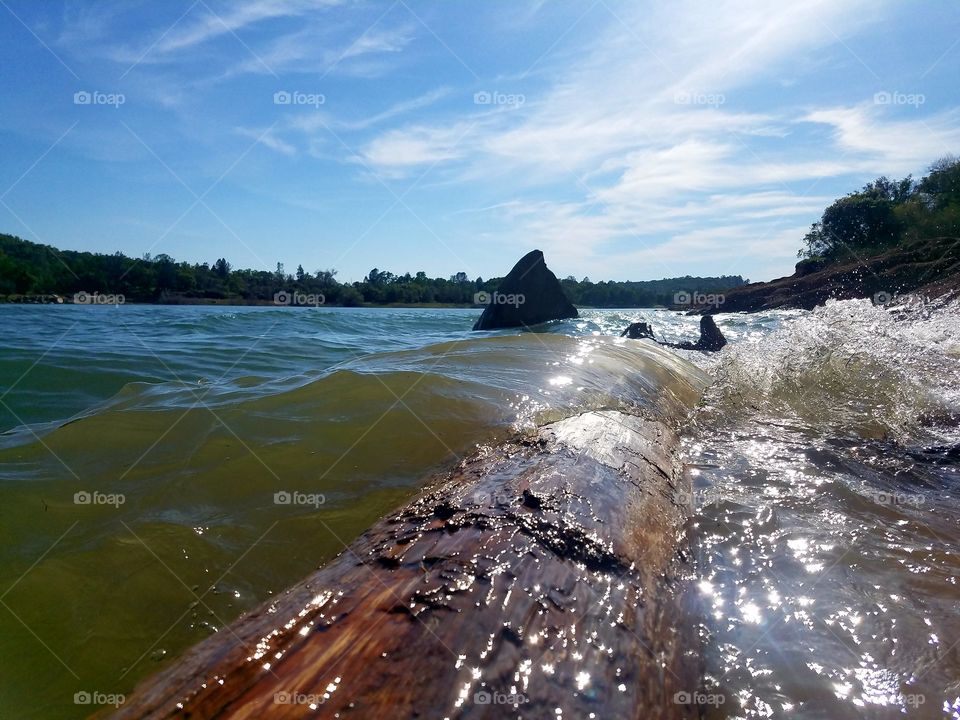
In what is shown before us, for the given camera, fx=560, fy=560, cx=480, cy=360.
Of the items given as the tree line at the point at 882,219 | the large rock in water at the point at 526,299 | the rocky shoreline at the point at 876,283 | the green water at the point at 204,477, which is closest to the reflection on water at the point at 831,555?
the green water at the point at 204,477

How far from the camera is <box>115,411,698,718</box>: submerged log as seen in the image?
1084 millimetres

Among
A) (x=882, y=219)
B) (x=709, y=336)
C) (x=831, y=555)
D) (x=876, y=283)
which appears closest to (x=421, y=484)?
(x=831, y=555)

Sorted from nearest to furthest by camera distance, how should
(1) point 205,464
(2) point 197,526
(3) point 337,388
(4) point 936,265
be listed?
(2) point 197,526, (1) point 205,464, (3) point 337,388, (4) point 936,265

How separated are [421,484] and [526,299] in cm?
1509

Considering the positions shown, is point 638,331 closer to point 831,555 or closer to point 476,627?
point 831,555

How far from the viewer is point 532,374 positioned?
4.32 meters

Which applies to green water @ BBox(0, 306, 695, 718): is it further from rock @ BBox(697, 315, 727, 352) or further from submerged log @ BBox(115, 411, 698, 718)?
rock @ BBox(697, 315, 727, 352)

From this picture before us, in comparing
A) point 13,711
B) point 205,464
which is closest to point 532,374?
point 205,464

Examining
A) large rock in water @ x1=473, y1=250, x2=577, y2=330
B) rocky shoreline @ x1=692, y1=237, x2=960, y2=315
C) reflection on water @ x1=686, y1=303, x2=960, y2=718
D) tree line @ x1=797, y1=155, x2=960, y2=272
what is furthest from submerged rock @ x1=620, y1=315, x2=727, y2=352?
tree line @ x1=797, y1=155, x2=960, y2=272

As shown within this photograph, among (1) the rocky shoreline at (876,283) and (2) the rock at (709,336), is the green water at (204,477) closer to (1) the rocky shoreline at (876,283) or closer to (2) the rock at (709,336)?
(2) the rock at (709,336)

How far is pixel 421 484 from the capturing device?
252 cm

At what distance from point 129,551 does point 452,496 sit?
1.15 m

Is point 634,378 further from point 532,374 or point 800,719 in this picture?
point 800,719

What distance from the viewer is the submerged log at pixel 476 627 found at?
1.08m
